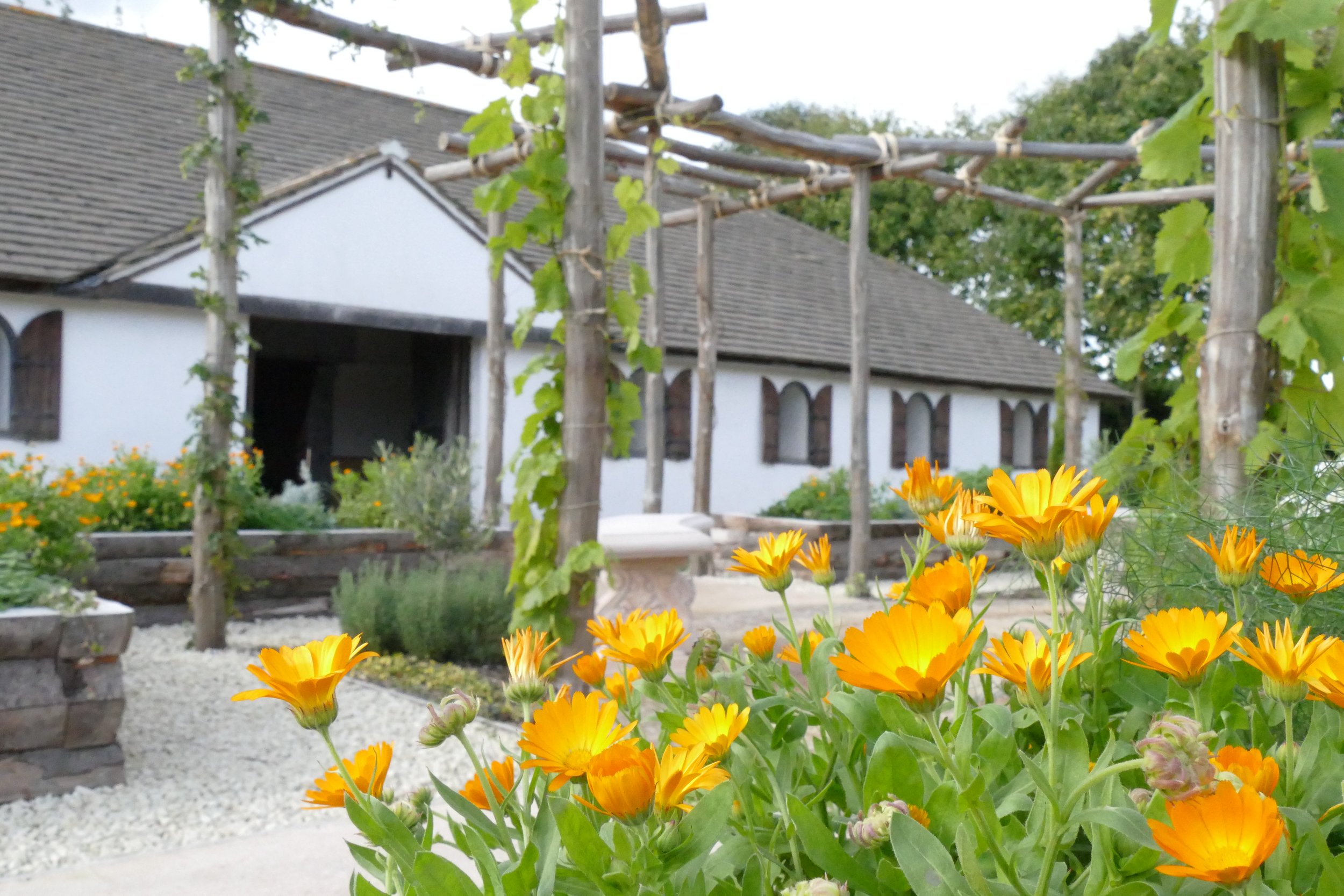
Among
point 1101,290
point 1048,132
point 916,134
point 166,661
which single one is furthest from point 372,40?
point 916,134

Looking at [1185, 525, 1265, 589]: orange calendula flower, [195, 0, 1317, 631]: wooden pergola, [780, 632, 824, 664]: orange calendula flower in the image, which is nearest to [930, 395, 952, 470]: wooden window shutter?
[195, 0, 1317, 631]: wooden pergola

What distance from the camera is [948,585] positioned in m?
1.14

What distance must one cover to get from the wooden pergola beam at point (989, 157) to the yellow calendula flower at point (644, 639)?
8.83m

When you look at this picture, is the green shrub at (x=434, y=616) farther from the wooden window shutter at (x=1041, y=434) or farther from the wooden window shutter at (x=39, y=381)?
the wooden window shutter at (x=1041, y=434)

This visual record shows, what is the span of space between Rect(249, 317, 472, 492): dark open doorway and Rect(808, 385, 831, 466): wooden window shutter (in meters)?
5.74

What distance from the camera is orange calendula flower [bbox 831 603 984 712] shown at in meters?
0.77

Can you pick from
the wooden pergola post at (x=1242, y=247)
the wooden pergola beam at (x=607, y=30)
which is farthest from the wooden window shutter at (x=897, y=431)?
the wooden pergola post at (x=1242, y=247)

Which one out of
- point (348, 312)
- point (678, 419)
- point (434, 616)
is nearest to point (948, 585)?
point (434, 616)

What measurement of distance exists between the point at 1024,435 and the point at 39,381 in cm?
1567

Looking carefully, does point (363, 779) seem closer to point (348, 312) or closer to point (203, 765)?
point (203, 765)

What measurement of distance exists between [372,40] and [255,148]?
795 cm

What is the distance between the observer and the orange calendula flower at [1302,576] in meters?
1.11

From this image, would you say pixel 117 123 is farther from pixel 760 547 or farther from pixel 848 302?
pixel 760 547

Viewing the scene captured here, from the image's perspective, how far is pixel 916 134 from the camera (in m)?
32.8
